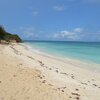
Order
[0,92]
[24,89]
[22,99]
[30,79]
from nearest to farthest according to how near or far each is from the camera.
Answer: [22,99] → [0,92] → [24,89] → [30,79]

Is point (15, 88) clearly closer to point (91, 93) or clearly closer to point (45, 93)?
point (45, 93)

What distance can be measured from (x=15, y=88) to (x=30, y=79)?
168cm

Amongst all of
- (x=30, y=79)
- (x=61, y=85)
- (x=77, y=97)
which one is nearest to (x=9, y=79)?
(x=30, y=79)

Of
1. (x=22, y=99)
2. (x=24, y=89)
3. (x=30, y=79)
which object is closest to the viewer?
(x=22, y=99)

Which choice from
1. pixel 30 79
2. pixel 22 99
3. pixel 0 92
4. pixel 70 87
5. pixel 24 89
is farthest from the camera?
pixel 30 79

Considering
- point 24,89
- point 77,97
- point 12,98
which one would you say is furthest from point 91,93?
point 12,98

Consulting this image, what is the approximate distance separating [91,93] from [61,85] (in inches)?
57.6

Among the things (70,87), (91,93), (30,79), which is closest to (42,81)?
(30,79)

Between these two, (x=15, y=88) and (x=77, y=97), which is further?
(x=15, y=88)

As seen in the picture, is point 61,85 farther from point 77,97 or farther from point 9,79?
point 9,79

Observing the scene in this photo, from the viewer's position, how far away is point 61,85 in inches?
357

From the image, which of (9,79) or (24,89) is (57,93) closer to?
(24,89)

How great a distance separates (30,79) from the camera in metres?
9.58

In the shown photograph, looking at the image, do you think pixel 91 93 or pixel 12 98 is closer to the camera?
pixel 12 98
